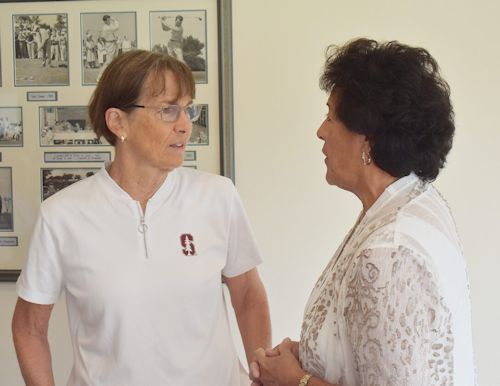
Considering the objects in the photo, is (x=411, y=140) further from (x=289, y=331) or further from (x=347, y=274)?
(x=289, y=331)

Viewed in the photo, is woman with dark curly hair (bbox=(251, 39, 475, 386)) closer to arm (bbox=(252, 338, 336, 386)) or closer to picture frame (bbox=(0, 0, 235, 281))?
arm (bbox=(252, 338, 336, 386))

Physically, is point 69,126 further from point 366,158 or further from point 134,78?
point 366,158

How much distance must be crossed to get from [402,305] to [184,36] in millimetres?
1357

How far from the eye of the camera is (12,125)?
2102 mm

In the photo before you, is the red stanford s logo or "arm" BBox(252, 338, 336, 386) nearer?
"arm" BBox(252, 338, 336, 386)

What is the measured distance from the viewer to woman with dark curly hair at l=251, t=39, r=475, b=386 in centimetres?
93

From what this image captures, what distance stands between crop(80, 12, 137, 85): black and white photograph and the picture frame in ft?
0.05

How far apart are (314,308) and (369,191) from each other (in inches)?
9.3

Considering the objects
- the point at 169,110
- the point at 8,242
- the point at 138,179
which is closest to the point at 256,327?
the point at 138,179

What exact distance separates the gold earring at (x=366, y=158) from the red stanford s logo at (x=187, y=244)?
0.52m

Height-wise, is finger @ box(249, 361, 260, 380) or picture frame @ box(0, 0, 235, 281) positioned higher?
picture frame @ box(0, 0, 235, 281)

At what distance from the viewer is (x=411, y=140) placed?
105cm

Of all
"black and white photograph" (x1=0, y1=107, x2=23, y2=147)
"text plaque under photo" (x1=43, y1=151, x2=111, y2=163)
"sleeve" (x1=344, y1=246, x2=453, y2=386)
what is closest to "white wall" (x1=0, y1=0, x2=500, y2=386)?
"text plaque under photo" (x1=43, y1=151, x2=111, y2=163)

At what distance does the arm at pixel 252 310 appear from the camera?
162 cm
